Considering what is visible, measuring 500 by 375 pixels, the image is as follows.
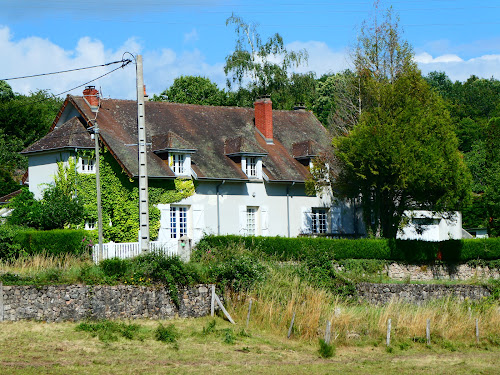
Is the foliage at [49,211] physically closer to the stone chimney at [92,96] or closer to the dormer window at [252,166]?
the stone chimney at [92,96]

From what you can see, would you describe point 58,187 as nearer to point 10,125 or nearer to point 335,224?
point 335,224

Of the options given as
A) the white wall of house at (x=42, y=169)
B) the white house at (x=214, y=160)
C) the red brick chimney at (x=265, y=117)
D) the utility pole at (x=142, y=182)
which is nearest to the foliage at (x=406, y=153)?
the white house at (x=214, y=160)

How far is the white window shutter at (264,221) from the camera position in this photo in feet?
116

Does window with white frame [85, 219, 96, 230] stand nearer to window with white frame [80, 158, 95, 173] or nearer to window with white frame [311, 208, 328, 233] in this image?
window with white frame [80, 158, 95, 173]

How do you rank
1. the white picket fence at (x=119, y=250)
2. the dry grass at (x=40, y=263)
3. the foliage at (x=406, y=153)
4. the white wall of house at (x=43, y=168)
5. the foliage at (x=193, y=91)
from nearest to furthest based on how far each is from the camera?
the dry grass at (x=40, y=263) → the white picket fence at (x=119, y=250) → the foliage at (x=406, y=153) → the white wall of house at (x=43, y=168) → the foliage at (x=193, y=91)

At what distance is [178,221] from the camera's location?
3306cm

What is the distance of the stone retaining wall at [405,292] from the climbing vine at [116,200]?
9055 mm

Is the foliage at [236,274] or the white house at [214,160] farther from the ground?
the white house at [214,160]

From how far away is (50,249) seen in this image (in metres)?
28.3

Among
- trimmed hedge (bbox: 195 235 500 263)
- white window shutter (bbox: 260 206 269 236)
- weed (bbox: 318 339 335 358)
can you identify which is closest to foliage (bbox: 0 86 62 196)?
white window shutter (bbox: 260 206 269 236)

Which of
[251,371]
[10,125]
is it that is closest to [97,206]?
[251,371]

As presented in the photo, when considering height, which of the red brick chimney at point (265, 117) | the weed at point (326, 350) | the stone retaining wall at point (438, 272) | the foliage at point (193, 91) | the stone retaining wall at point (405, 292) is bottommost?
the weed at point (326, 350)

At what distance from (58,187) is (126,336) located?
42.2ft

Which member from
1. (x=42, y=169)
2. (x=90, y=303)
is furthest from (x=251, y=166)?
(x=90, y=303)
